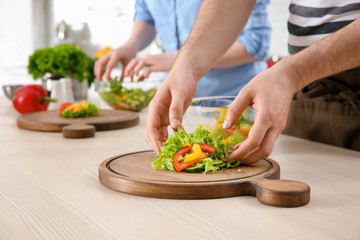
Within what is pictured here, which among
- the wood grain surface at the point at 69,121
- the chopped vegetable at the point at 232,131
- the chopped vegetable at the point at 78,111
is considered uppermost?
the chopped vegetable at the point at 232,131

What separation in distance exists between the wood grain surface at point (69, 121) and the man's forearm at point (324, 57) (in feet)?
2.90

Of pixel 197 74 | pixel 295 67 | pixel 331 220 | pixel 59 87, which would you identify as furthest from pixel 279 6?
pixel 331 220

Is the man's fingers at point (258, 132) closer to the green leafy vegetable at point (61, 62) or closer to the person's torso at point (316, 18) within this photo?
the person's torso at point (316, 18)

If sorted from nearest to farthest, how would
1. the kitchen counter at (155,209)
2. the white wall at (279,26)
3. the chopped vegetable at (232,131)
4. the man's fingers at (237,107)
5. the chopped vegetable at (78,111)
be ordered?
1. the kitchen counter at (155,209)
2. the man's fingers at (237,107)
3. the chopped vegetable at (232,131)
4. the chopped vegetable at (78,111)
5. the white wall at (279,26)

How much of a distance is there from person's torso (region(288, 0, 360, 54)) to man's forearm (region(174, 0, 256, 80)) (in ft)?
0.50

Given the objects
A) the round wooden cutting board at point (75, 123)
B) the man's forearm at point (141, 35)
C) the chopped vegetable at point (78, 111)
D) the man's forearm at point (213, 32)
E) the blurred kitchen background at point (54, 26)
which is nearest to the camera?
the man's forearm at point (213, 32)

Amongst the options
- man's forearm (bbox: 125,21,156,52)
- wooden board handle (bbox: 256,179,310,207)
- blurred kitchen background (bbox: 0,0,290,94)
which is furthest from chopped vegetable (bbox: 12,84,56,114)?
blurred kitchen background (bbox: 0,0,290,94)

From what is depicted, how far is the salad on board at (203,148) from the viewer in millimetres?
945

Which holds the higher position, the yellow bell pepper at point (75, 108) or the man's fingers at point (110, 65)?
the man's fingers at point (110, 65)

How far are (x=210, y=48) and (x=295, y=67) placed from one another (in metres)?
0.44

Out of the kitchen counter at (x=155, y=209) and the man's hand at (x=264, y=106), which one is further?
the man's hand at (x=264, y=106)

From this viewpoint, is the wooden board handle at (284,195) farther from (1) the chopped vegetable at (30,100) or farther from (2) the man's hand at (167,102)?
(1) the chopped vegetable at (30,100)

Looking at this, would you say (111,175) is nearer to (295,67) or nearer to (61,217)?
(61,217)

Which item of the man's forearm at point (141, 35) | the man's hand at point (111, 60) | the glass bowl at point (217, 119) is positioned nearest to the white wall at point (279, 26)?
the man's forearm at point (141, 35)
